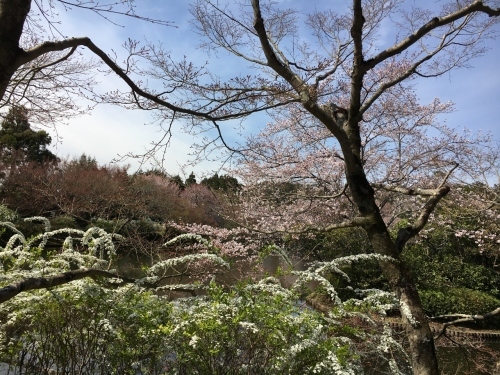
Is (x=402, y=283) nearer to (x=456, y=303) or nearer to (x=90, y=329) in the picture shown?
(x=90, y=329)

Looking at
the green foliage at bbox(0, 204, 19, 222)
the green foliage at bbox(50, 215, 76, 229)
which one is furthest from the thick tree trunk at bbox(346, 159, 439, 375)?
the green foliage at bbox(0, 204, 19, 222)

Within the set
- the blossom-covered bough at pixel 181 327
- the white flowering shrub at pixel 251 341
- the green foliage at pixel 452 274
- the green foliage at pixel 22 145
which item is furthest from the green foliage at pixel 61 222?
the white flowering shrub at pixel 251 341

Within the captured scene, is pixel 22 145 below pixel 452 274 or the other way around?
the other way around

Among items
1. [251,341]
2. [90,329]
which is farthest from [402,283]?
[90,329]

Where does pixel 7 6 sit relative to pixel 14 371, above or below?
above

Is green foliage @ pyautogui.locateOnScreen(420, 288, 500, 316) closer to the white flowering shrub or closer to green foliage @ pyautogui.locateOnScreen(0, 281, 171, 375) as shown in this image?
the white flowering shrub

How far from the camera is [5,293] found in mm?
1337

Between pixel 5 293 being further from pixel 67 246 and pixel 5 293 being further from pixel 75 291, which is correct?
pixel 67 246

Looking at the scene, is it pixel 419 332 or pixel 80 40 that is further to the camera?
pixel 419 332

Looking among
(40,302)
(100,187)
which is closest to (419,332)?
(40,302)

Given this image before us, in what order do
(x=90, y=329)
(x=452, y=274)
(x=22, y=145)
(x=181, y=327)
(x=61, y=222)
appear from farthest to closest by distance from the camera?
1. (x=22, y=145)
2. (x=61, y=222)
3. (x=452, y=274)
4. (x=90, y=329)
5. (x=181, y=327)

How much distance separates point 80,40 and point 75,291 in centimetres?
130

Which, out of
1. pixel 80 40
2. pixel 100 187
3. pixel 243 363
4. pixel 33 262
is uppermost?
pixel 100 187

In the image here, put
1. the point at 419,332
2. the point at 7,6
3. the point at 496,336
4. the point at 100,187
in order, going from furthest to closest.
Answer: the point at 100,187
the point at 496,336
the point at 419,332
the point at 7,6
